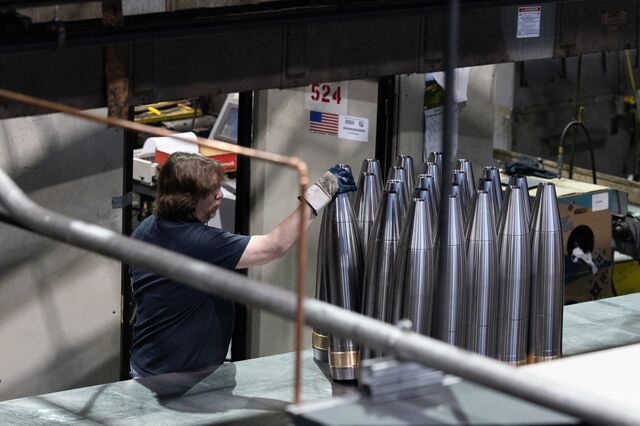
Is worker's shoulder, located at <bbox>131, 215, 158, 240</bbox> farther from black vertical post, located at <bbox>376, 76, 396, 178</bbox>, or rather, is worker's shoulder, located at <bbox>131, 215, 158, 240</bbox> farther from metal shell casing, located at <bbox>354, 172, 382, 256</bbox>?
black vertical post, located at <bbox>376, 76, 396, 178</bbox>

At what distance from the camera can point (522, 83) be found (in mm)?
7500

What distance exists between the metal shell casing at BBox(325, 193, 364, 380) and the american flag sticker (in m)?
1.79

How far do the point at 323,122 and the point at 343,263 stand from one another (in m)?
1.87

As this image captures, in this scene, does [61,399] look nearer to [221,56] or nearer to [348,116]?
[221,56]

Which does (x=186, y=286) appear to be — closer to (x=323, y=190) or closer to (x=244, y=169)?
(x=323, y=190)

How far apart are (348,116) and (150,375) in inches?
70.9

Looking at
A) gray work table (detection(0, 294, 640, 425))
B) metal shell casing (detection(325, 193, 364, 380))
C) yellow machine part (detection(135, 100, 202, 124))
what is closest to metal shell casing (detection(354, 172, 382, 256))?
metal shell casing (detection(325, 193, 364, 380))

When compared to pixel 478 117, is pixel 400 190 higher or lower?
lower

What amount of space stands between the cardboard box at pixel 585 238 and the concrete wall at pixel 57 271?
1.85 meters

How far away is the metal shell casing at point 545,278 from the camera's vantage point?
280 centimetres

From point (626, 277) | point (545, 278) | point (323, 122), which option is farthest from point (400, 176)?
point (626, 277)

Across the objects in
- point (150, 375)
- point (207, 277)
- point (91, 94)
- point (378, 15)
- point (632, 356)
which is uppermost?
point (378, 15)

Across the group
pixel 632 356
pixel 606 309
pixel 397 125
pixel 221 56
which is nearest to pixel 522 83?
pixel 397 125

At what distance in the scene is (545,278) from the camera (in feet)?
9.19
